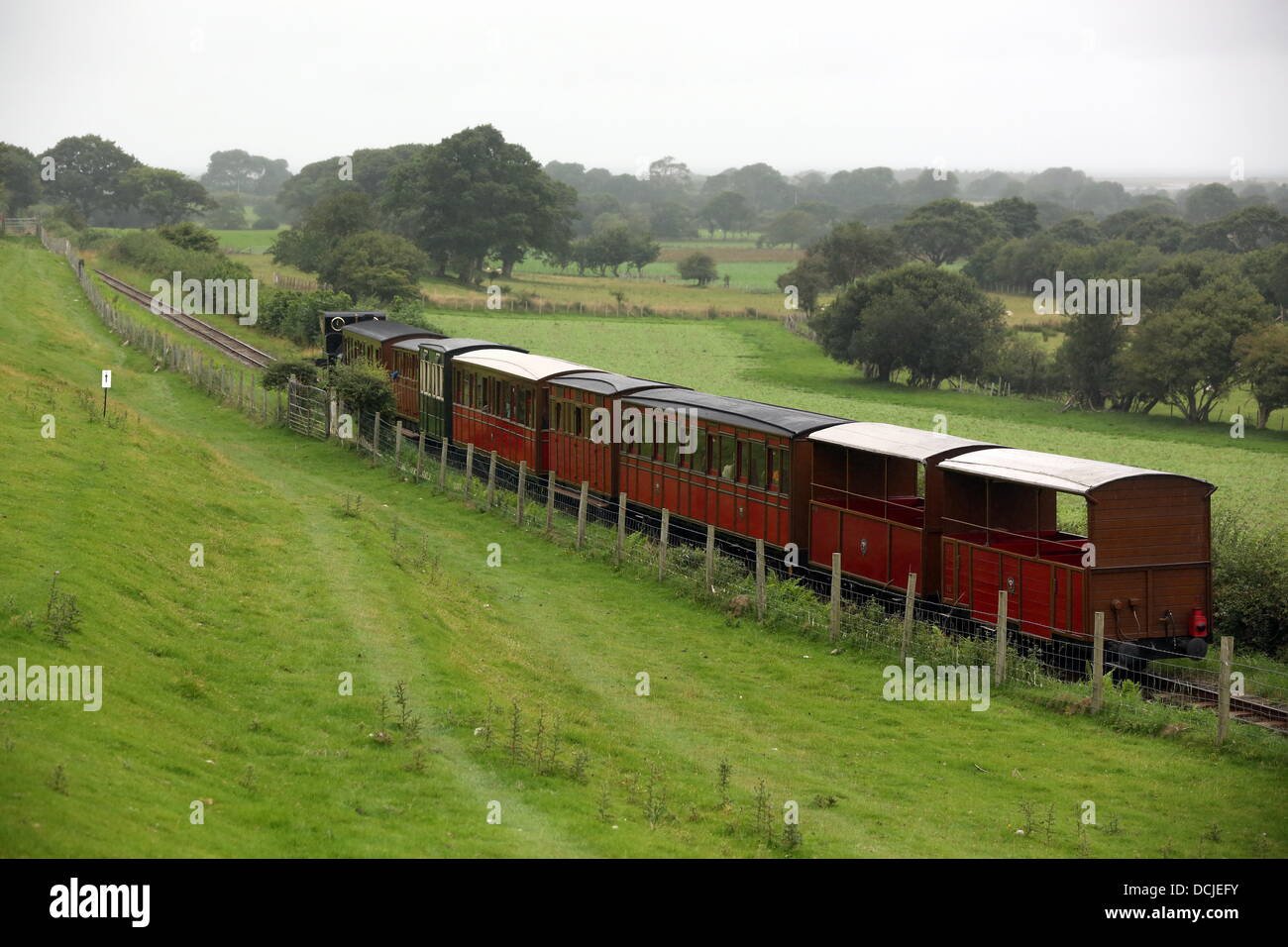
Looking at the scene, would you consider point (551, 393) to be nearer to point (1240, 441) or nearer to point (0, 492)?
point (0, 492)

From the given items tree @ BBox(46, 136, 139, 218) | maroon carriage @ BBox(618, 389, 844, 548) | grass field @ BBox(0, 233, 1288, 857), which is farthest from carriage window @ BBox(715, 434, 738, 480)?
tree @ BBox(46, 136, 139, 218)

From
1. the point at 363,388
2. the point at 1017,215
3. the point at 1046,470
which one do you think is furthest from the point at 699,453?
the point at 1017,215

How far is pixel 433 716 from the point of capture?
15406 millimetres

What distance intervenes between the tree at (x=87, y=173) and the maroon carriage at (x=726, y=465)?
122 meters

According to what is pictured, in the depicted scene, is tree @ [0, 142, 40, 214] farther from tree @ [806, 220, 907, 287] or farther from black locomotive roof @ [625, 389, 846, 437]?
black locomotive roof @ [625, 389, 846, 437]

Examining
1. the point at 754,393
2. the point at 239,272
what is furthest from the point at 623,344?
the point at 239,272

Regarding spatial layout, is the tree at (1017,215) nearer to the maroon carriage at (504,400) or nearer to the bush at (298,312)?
the bush at (298,312)

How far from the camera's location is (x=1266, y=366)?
5319 cm

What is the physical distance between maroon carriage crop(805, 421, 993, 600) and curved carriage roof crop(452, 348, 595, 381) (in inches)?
402

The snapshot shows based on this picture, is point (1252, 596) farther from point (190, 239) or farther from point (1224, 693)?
point (190, 239)

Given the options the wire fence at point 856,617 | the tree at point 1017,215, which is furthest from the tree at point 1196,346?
the tree at point 1017,215

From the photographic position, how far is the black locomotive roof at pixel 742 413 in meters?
24.6

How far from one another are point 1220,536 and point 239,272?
58.3 meters

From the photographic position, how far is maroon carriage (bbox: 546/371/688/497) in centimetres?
2947
